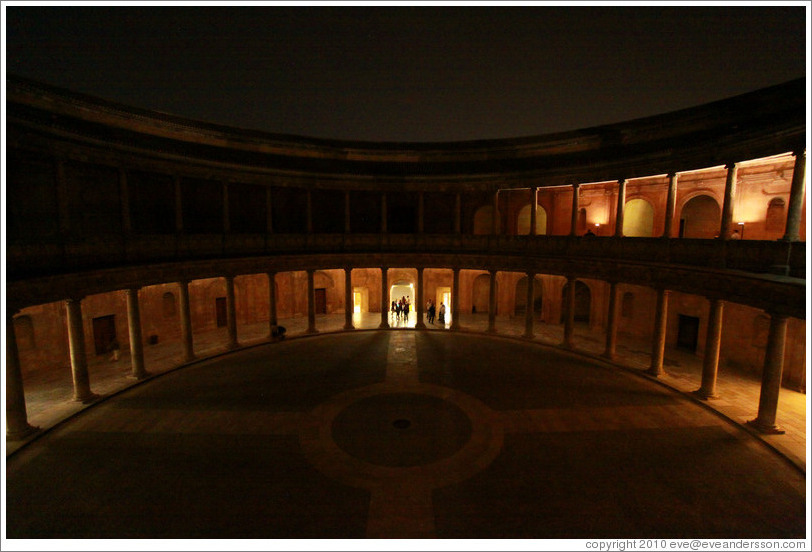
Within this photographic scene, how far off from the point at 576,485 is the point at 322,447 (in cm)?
771

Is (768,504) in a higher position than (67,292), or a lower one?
lower

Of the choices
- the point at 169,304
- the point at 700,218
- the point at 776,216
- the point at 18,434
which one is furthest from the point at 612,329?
the point at 169,304

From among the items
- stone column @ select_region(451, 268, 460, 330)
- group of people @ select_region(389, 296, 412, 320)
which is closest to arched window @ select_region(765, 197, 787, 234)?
stone column @ select_region(451, 268, 460, 330)

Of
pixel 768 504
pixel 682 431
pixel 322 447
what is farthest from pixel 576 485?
pixel 322 447

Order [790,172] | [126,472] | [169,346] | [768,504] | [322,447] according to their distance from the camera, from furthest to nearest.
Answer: [169,346]
[790,172]
[322,447]
[126,472]
[768,504]

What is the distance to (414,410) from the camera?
1461 cm

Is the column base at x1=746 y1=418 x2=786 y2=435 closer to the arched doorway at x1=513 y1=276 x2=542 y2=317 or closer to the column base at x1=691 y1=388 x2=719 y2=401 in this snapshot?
the column base at x1=691 y1=388 x2=719 y2=401

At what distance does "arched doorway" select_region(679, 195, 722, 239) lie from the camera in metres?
21.9

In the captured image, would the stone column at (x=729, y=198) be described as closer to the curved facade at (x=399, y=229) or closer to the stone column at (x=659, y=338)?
the curved facade at (x=399, y=229)

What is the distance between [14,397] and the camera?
12781 mm

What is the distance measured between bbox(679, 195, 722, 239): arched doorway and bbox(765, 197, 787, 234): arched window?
2740 mm

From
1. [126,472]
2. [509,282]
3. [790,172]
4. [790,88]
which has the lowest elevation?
[126,472]

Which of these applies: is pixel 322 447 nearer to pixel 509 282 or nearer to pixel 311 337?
pixel 311 337

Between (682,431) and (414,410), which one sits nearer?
(682,431)
